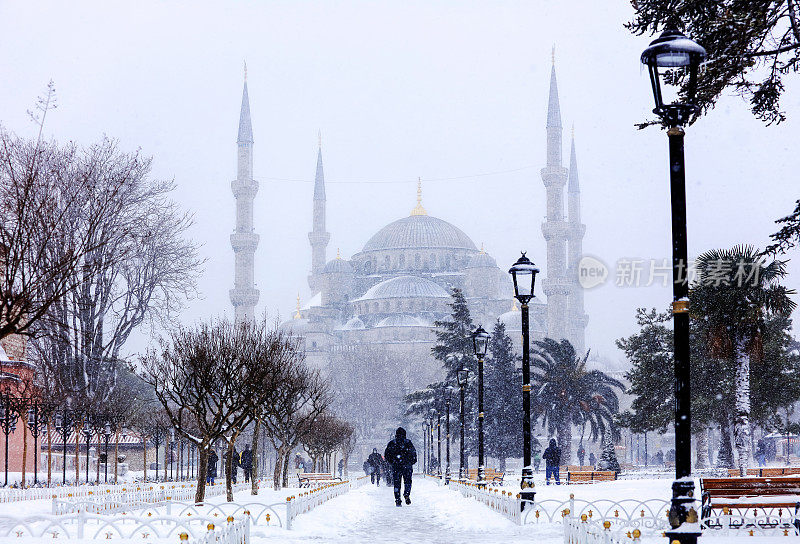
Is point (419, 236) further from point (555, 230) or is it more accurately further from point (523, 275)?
point (523, 275)

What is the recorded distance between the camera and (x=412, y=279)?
125875 mm

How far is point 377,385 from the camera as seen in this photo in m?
87.1

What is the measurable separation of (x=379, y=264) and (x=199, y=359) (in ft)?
378

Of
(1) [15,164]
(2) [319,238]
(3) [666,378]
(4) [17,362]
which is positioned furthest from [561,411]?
(2) [319,238]

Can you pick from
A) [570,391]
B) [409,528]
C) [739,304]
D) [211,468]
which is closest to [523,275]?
[409,528]

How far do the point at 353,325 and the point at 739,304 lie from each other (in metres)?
97.9

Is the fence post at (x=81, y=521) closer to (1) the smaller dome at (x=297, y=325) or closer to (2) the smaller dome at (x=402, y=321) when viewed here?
(2) the smaller dome at (x=402, y=321)

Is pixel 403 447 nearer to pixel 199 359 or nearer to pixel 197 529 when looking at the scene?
pixel 199 359

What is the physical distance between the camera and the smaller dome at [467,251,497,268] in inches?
4946

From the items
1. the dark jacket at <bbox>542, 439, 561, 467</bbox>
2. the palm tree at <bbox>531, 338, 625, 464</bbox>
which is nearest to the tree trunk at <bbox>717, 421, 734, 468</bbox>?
the dark jacket at <bbox>542, 439, 561, 467</bbox>

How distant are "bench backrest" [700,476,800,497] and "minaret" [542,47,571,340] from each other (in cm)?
8871

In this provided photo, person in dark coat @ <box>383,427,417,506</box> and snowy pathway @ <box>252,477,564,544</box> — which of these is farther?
person in dark coat @ <box>383,427,417,506</box>

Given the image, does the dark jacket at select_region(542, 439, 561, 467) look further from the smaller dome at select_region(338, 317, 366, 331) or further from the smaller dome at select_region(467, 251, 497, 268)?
the smaller dome at select_region(467, 251, 497, 268)

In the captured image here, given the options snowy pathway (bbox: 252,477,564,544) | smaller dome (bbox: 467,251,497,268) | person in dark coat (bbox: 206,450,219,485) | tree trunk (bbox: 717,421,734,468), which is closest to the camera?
snowy pathway (bbox: 252,477,564,544)
